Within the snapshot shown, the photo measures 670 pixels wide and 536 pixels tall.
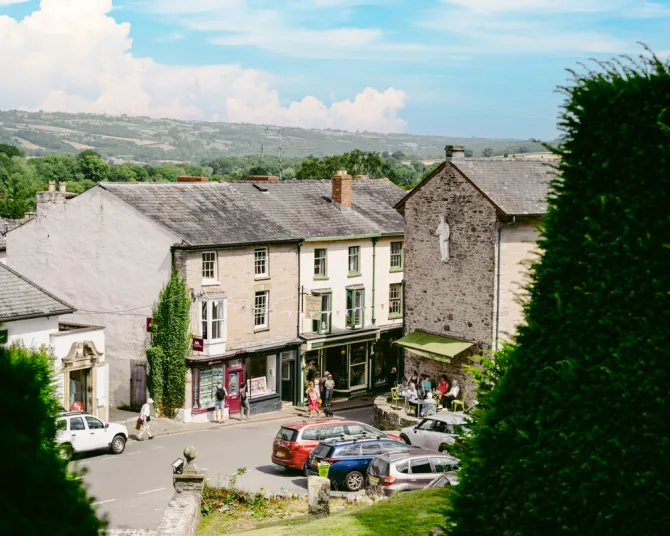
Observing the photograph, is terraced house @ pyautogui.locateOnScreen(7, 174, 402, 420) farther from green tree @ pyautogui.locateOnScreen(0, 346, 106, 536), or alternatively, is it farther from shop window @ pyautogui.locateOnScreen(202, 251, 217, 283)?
green tree @ pyautogui.locateOnScreen(0, 346, 106, 536)

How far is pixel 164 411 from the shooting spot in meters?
38.7

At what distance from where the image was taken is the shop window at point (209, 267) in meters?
39.4

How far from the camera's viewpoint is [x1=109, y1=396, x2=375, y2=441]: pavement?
121ft

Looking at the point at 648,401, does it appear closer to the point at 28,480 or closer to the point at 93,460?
the point at 28,480

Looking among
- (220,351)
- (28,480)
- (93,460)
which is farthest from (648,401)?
(220,351)

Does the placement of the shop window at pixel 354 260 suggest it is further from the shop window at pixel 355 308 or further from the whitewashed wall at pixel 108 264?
the whitewashed wall at pixel 108 264

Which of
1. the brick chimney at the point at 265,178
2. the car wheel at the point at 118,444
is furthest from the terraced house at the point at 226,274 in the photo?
the car wheel at the point at 118,444

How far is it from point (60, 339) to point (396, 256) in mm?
21206

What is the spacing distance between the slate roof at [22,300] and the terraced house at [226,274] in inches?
278

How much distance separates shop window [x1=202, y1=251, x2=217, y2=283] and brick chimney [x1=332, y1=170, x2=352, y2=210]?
10.8 m

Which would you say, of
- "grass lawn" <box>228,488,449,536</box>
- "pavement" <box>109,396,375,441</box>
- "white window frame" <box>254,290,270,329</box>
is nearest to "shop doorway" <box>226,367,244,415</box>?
"pavement" <box>109,396,375,441</box>

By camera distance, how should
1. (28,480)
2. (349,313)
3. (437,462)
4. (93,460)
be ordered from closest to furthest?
(28,480) → (437,462) → (93,460) → (349,313)

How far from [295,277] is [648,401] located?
113 ft

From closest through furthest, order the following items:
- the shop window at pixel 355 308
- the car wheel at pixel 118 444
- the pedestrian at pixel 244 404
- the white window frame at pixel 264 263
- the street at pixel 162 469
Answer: the street at pixel 162 469, the car wheel at pixel 118 444, the pedestrian at pixel 244 404, the white window frame at pixel 264 263, the shop window at pixel 355 308
